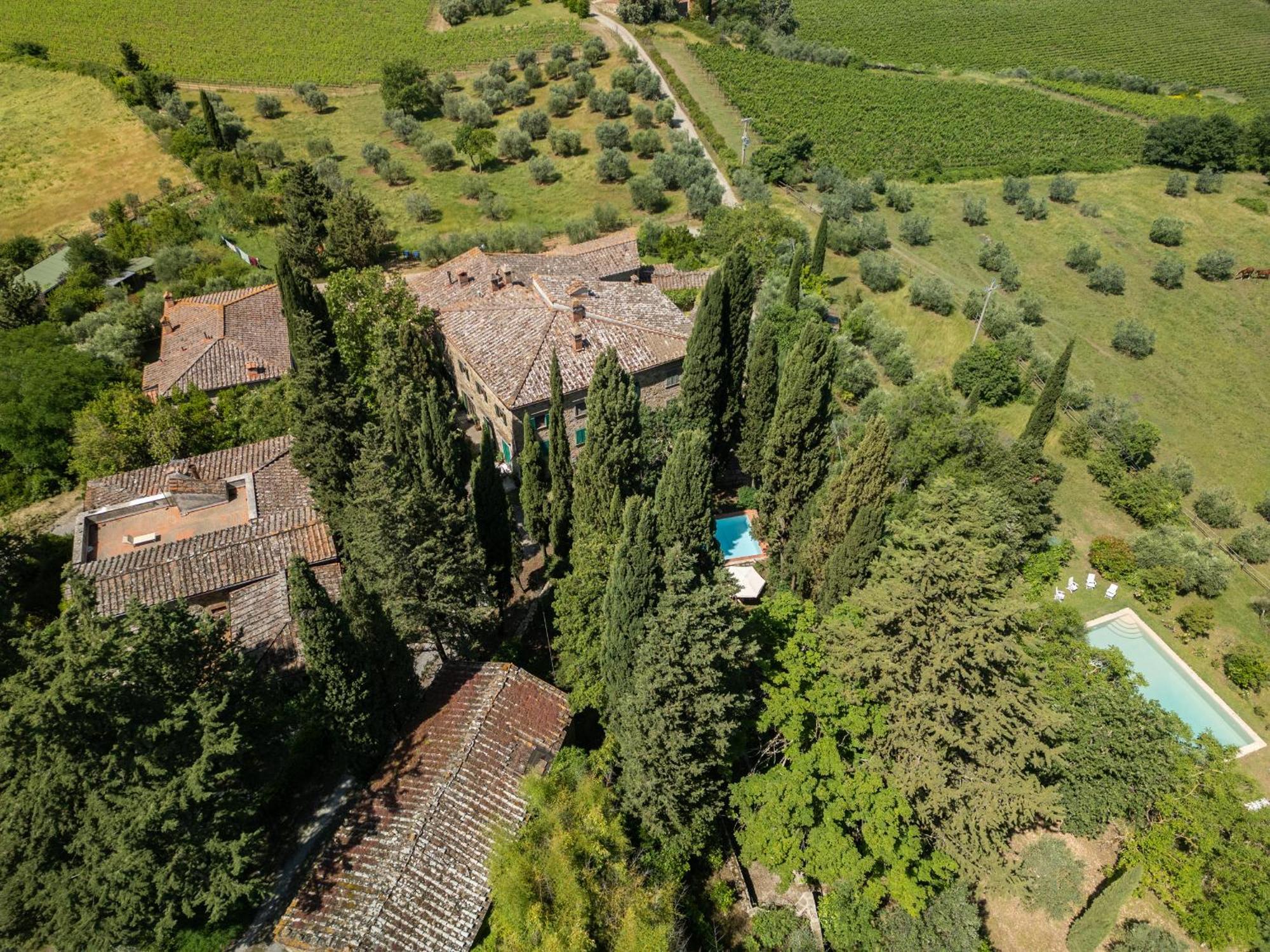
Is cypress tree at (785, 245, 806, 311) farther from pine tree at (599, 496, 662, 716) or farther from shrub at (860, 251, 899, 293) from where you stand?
pine tree at (599, 496, 662, 716)

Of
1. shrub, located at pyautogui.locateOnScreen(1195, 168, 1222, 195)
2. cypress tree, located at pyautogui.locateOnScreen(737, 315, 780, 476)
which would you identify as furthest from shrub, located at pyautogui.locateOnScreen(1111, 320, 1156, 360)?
cypress tree, located at pyautogui.locateOnScreen(737, 315, 780, 476)

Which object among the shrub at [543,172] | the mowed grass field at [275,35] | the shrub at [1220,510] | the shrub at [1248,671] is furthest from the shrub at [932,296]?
the mowed grass field at [275,35]

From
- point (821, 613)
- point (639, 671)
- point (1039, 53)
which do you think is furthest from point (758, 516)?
point (1039, 53)

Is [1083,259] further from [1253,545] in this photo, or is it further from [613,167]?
[613,167]

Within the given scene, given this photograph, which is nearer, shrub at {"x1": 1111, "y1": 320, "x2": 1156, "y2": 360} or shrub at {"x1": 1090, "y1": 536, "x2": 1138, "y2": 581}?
shrub at {"x1": 1090, "y1": 536, "x2": 1138, "y2": 581}

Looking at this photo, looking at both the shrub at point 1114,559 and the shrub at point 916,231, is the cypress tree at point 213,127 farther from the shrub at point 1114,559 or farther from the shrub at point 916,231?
the shrub at point 1114,559
